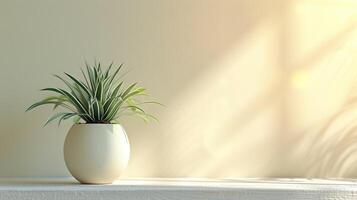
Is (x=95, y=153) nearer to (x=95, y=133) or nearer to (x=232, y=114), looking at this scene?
(x=95, y=133)

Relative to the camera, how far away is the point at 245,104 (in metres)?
1.43

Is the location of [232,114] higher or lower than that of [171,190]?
higher

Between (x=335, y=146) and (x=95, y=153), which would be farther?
(x=335, y=146)

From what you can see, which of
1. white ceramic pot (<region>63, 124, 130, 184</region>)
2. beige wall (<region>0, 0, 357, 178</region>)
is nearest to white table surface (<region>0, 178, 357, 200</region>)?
white ceramic pot (<region>63, 124, 130, 184</region>)

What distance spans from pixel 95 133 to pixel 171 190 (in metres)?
0.21

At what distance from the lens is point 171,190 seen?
3.72 feet

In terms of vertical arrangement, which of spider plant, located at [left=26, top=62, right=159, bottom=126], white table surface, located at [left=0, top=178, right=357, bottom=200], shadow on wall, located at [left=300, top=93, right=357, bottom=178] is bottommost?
white table surface, located at [left=0, top=178, right=357, bottom=200]

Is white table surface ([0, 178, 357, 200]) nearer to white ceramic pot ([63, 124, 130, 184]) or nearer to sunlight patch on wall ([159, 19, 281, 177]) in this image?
white ceramic pot ([63, 124, 130, 184])

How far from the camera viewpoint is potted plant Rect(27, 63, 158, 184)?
1.17 m

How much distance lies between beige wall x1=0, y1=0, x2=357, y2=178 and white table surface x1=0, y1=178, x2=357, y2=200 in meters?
0.14

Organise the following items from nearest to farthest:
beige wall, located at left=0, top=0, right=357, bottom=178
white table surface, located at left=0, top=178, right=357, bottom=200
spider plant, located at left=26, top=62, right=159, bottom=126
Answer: white table surface, located at left=0, top=178, right=357, bottom=200 < spider plant, located at left=26, top=62, right=159, bottom=126 < beige wall, located at left=0, top=0, right=357, bottom=178

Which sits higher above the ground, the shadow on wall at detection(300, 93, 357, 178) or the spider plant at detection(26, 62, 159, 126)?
the spider plant at detection(26, 62, 159, 126)

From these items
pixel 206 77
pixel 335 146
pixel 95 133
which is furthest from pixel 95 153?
pixel 335 146

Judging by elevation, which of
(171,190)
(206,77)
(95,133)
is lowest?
(171,190)
